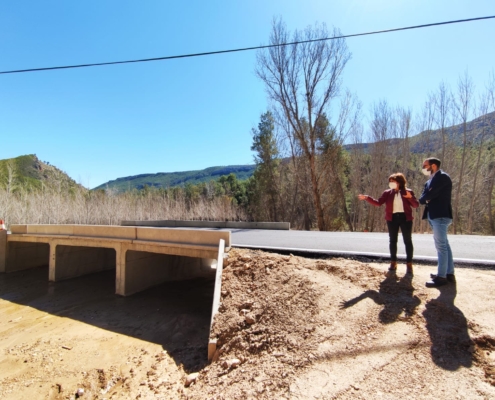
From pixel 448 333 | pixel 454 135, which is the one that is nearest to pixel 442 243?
pixel 448 333

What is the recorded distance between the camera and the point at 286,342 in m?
3.54

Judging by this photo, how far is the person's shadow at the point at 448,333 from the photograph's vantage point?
105 inches

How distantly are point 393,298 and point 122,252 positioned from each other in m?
8.25

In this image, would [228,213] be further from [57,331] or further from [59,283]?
[57,331]

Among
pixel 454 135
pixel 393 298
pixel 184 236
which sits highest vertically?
pixel 454 135

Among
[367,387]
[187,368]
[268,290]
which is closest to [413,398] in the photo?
[367,387]

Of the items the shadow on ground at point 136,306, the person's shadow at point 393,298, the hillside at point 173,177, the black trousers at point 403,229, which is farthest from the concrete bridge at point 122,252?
the hillside at point 173,177

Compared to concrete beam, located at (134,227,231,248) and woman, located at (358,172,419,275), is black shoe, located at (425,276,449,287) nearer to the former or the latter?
woman, located at (358,172,419,275)

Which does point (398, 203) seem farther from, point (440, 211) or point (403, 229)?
point (440, 211)

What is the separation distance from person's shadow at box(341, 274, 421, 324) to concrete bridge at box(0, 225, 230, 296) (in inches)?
126

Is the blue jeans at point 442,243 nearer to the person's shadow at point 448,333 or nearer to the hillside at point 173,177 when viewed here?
the person's shadow at point 448,333

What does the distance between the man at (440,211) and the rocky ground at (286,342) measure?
21 centimetres

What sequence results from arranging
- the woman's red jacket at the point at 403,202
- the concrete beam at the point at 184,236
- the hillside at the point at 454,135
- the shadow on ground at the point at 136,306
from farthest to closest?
the hillside at the point at 454,135 → the concrete beam at the point at 184,236 → the shadow on ground at the point at 136,306 → the woman's red jacket at the point at 403,202

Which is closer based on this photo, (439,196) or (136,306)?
(439,196)
